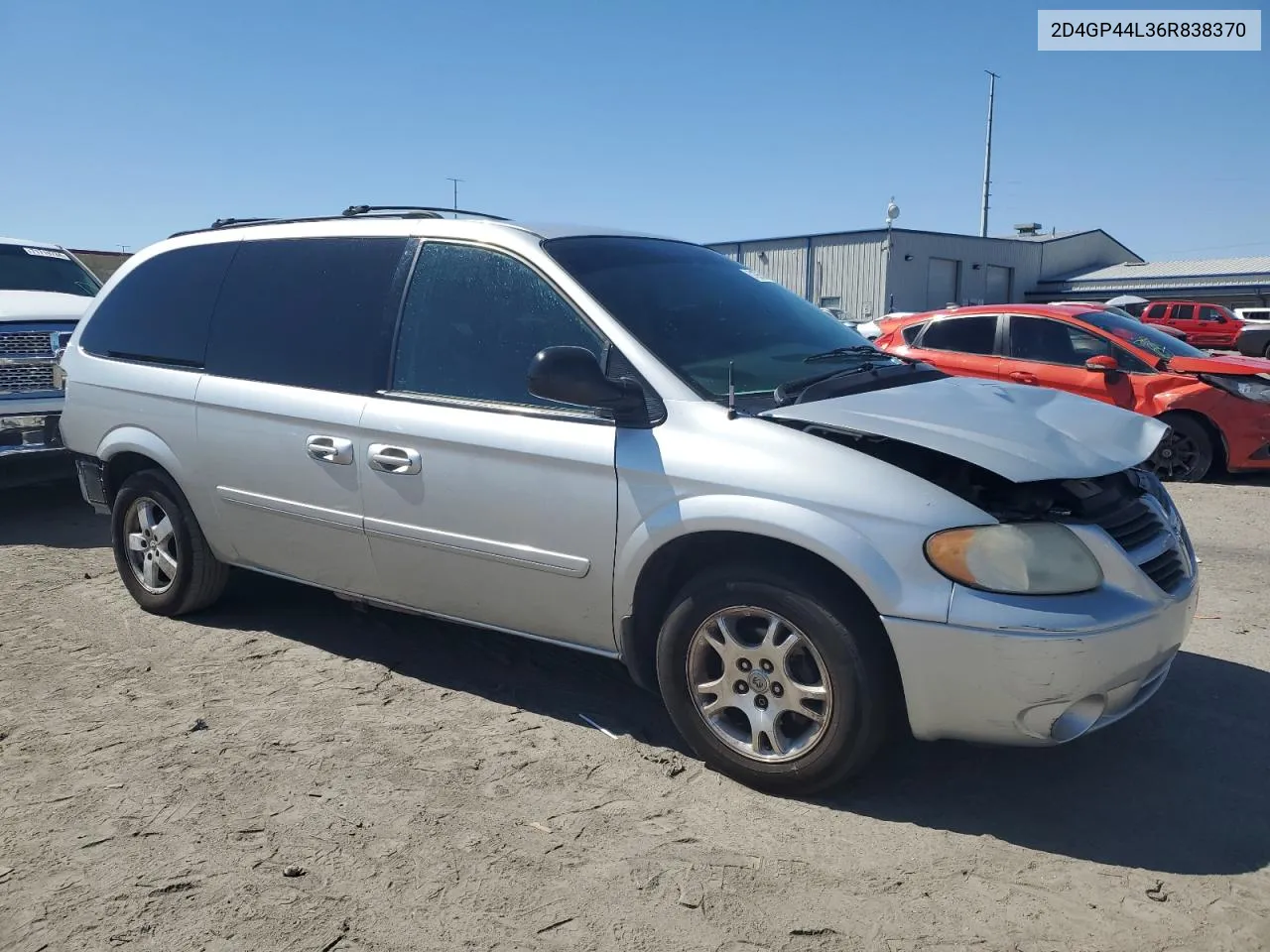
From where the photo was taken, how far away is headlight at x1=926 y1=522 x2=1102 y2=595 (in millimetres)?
2961

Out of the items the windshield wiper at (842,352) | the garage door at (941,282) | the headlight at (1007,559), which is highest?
the garage door at (941,282)

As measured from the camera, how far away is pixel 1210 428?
9.05 meters

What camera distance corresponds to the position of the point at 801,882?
287 cm

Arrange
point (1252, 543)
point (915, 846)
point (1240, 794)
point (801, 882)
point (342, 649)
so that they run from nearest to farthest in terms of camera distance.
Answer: point (801, 882), point (915, 846), point (1240, 794), point (342, 649), point (1252, 543)

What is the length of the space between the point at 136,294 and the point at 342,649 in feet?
6.87

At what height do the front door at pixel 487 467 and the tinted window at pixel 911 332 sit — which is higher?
the tinted window at pixel 911 332

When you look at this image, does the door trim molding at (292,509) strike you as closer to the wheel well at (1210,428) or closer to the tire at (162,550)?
the tire at (162,550)

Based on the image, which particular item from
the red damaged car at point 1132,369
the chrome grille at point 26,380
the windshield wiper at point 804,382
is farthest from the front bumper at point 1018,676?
the chrome grille at point 26,380

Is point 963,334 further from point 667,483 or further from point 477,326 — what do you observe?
point 667,483

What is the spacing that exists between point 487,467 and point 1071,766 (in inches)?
89.0

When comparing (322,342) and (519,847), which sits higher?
(322,342)

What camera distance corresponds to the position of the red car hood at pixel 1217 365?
8922 millimetres

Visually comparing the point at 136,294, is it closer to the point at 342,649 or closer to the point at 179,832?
the point at 342,649

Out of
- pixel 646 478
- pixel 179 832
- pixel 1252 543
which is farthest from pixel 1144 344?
pixel 179 832
